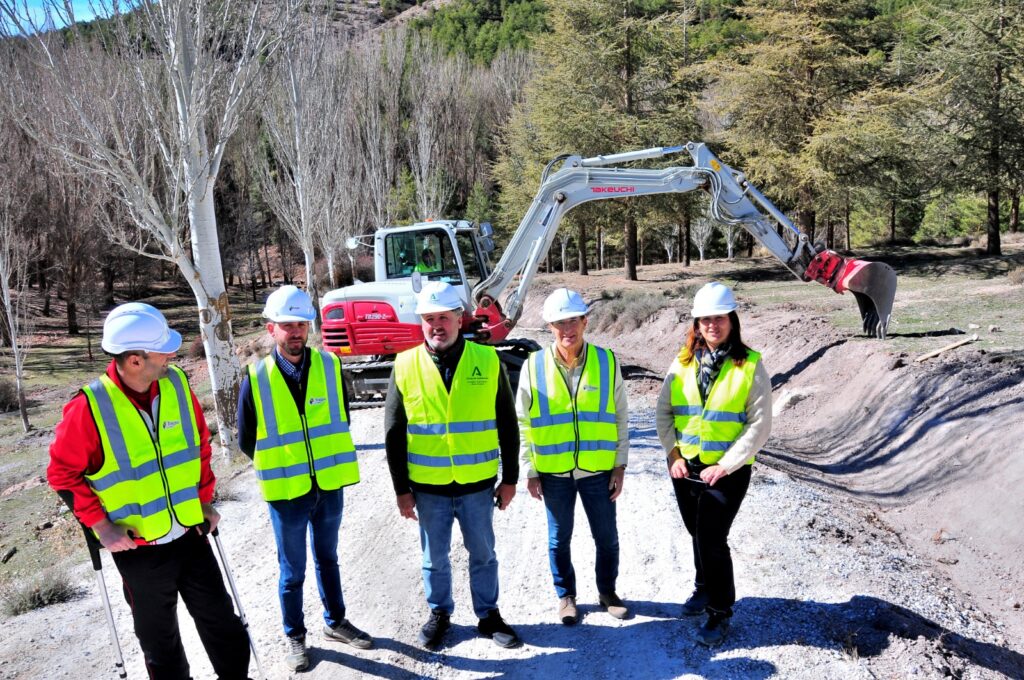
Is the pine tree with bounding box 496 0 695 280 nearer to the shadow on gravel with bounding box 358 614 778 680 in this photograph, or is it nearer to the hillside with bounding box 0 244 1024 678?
the hillside with bounding box 0 244 1024 678

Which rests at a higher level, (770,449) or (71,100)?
(71,100)

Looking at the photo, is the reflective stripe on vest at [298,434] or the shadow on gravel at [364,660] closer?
the reflective stripe on vest at [298,434]

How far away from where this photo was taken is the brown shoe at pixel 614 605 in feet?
13.8

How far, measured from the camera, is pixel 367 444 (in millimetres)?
8633

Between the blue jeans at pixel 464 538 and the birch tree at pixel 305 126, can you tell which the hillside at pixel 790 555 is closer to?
the blue jeans at pixel 464 538

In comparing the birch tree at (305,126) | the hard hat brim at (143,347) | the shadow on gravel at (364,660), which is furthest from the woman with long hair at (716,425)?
the birch tree at (305,126)

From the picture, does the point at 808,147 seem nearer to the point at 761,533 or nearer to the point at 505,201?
the point at 505,201

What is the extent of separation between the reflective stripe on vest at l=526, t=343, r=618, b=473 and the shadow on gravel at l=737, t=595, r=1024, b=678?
1.29m

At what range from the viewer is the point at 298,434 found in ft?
12.6

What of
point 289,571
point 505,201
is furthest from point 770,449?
point 505,201

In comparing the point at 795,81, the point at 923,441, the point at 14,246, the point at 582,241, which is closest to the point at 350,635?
the point at 923,441

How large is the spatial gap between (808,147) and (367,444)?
59.2 ft

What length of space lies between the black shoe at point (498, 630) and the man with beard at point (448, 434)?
0.23 meters

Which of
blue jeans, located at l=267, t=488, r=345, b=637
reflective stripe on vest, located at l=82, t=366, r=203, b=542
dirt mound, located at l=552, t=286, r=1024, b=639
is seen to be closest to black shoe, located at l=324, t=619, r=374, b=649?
blue jeans, located at l=267, t=488, r=345, b=637
